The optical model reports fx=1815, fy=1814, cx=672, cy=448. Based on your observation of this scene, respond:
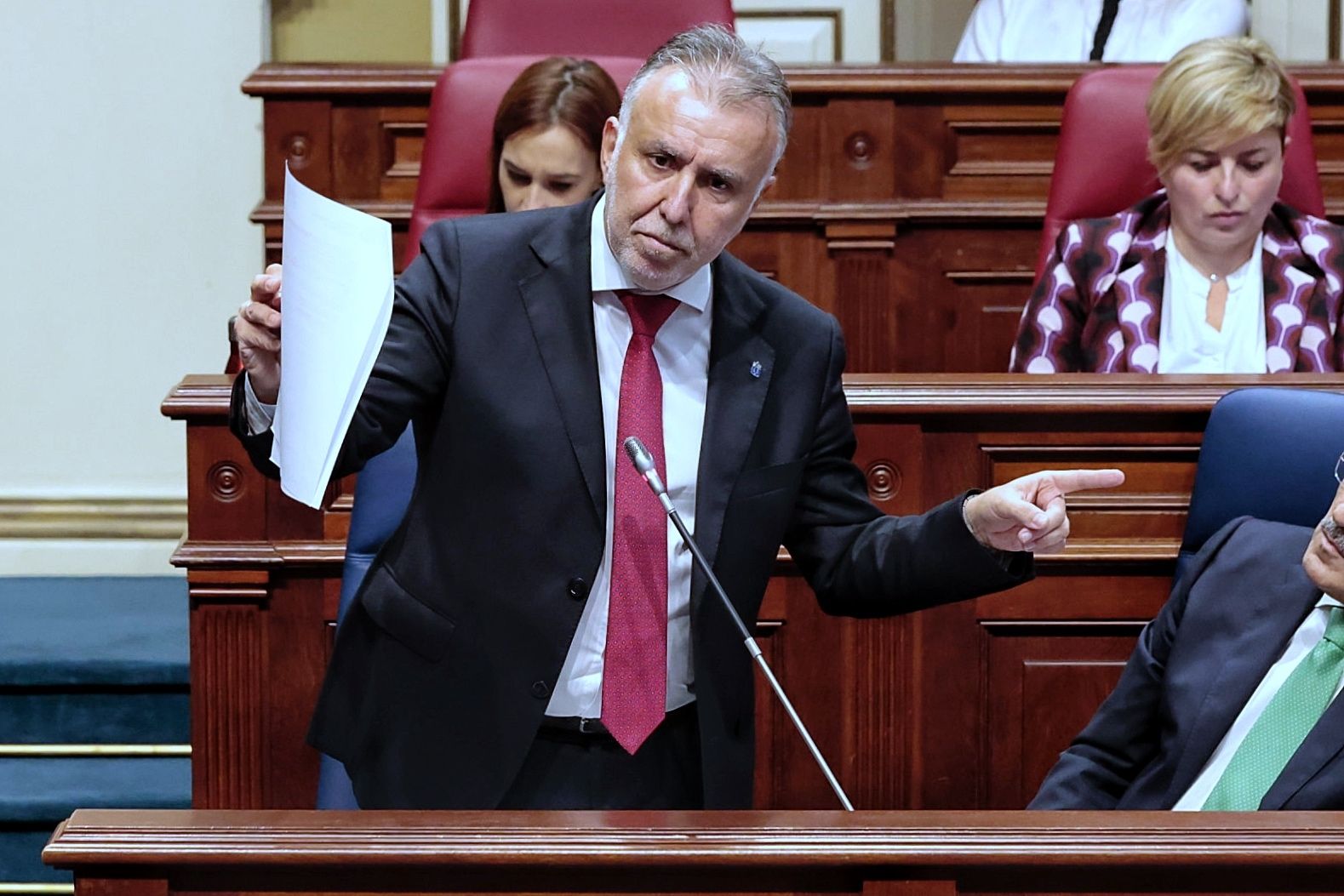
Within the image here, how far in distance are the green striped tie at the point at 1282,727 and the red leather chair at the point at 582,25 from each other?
61.9 inches

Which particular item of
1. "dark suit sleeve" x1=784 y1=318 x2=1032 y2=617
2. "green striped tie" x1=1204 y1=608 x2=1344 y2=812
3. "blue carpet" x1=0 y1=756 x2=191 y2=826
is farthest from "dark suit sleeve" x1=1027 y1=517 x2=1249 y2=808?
"blue carpet" x1=0 y1=756 x2=191 y2=826

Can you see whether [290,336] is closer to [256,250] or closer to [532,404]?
[532,404]

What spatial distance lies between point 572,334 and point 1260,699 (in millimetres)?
685

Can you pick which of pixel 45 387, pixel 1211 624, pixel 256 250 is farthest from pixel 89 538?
pixel 1211 624

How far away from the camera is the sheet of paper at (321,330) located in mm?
1051

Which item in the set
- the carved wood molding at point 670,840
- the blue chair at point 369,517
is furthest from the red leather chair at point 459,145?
the carved wood molding at point 670,840

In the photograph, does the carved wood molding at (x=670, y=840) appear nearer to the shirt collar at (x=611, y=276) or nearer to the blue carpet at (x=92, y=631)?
the shirt collar at (x=611, y=276)

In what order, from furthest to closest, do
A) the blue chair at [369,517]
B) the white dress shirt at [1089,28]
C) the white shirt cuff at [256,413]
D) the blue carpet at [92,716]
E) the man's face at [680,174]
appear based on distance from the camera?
the white dress shirt at [1089,28] < the blue carpet at [92,716] < the blue chair at [369,517] < the man's face at [680,174] < the white shirt cuff at [256,413]

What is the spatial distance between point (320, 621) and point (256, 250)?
5.27 feet

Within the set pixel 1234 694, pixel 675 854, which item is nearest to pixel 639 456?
pixel 675 854

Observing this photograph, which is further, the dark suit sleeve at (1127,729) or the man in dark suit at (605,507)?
the dark suit sleeve at (1127,729)

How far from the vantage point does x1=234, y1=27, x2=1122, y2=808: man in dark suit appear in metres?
1.28

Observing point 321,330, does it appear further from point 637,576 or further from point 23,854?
point 23,854

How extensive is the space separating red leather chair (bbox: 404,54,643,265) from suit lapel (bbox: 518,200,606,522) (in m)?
1.17
